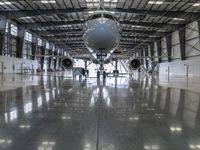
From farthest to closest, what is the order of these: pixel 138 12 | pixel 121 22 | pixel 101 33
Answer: pixel 121 22, pixel 138 12, pixel 101 33

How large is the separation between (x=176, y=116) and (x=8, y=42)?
4016 cm

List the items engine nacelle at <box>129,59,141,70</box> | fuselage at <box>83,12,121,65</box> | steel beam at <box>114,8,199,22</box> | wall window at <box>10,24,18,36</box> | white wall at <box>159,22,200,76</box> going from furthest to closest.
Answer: wall window at <box>10,24,18,36</box>
white wall at <box>159,22,200,76</box>
steel beam at <box>114,8,199,22</box>
engine nacelle at <box>129,59,141,70</box>
fuselage at <box>83,12,121,65</box>

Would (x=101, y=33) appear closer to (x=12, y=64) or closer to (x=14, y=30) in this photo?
(x=12, y=64)

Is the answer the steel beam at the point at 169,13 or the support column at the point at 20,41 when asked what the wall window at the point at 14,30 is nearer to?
the support column at the point at 20,41

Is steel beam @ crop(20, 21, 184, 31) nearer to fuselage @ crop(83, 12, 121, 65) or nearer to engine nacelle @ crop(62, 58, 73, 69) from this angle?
engine nacelle @ crop(62, 58, 73, 69)

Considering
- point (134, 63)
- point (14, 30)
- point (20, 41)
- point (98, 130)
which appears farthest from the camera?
point (20, 41)

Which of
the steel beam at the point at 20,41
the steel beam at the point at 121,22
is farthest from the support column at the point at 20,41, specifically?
the steel beam at the point at 121,22

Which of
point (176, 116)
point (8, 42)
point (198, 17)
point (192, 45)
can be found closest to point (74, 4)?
point (8, 42)

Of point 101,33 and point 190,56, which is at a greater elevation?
point 190,56

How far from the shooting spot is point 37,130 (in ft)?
10.5

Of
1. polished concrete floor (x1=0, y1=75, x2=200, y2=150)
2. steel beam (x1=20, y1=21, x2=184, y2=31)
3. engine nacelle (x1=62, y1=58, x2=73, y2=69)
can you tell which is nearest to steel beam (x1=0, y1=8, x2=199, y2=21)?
steel beam (x1=20, y1=21, x2=184, y2=31)

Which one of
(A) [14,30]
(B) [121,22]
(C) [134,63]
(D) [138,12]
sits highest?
(B) [121,22]

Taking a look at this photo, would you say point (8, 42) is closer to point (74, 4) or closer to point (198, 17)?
point (74, 4)

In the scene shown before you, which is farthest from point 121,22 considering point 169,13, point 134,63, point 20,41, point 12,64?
point 12,64
